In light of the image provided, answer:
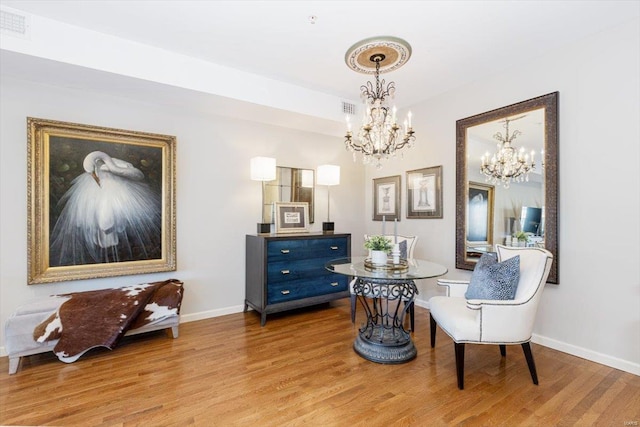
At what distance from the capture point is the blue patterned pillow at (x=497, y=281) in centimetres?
236

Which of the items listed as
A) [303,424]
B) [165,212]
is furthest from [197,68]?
[303,424]

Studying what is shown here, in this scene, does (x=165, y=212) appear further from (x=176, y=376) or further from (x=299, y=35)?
(x=299, y=35)

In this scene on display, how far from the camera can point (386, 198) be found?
15.6 ft

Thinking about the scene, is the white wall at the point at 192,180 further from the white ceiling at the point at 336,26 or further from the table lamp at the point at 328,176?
the white ceiling at the point at 336,26

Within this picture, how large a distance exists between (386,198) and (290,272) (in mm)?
1991

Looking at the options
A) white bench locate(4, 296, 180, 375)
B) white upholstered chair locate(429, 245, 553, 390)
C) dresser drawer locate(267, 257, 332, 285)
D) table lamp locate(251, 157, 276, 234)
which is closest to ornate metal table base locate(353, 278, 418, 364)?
white upholstered chair locate(429, 245, 553, 390)

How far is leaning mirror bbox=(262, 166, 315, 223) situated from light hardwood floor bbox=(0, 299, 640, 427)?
1.81 meters

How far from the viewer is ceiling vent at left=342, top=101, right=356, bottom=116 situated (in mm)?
4055

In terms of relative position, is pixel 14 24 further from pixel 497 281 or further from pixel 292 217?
pixel 497 281

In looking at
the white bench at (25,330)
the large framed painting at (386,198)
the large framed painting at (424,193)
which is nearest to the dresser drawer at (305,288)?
the large framed painting at (386,198)

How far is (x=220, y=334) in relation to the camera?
Result: 3.22 metres

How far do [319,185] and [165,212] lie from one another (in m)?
2.13

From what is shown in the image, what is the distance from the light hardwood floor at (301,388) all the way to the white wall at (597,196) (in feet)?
0.96

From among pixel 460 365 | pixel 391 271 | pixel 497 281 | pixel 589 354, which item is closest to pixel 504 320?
pixel 497 281
